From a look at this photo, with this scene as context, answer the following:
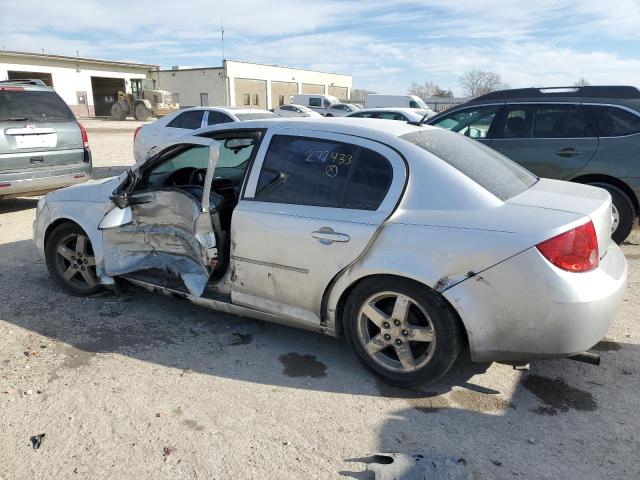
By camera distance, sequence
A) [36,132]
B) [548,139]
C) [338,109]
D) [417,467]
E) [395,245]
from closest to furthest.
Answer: [417,467], [395,245], [548,139], [36,132], [338,109]

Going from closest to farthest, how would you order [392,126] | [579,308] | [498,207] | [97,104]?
[579,308]
[498,207]
[392,126]
[97,104]

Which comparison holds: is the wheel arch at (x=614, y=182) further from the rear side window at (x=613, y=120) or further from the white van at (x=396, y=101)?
the white van at (x=396, y=101)

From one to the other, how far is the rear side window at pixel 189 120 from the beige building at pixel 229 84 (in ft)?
135

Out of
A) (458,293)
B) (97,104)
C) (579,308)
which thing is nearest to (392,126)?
(458,293)

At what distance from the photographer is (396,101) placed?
2938cm

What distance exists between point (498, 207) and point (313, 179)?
3.89 ft

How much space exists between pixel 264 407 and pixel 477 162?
2.08 m

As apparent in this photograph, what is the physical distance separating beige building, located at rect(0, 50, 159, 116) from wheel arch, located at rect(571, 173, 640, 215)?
129 feet

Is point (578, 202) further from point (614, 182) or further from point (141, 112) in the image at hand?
point (141, 112)

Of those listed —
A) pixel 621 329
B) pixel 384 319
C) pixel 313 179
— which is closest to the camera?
pixel 384 319

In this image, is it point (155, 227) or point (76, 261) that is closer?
point (155, 227)

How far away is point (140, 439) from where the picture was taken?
2.81 meters

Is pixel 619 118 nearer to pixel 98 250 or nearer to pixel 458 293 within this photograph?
pixel 458 293

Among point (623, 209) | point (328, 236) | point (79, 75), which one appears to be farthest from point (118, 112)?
point (328, 236)
